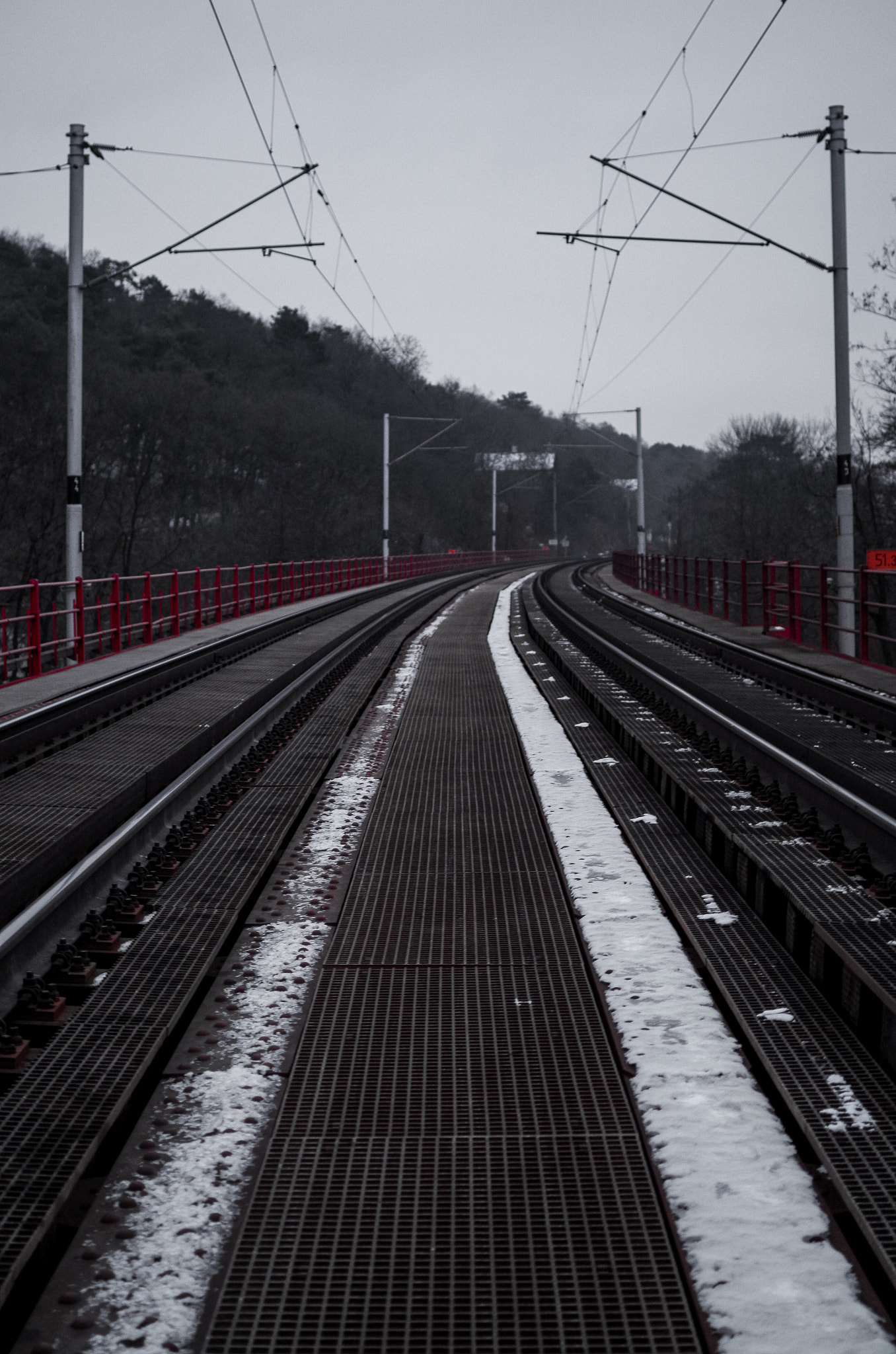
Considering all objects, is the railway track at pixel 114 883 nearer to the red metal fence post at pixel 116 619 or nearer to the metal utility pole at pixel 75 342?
the red metal fence post at pixel 116 619

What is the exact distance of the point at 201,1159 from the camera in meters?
3.80

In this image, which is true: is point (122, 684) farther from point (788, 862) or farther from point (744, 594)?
point (744, 594)

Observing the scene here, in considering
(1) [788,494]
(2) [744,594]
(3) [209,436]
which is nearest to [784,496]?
(1) [788,494]

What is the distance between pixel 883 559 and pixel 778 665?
2097mm

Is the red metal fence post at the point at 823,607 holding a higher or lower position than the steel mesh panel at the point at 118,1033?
higher

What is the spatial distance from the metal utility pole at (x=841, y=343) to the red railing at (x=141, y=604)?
34.4 ft

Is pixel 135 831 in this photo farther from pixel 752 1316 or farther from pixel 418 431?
pixel 418 431

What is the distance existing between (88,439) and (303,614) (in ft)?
95.4

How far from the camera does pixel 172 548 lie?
53688mm

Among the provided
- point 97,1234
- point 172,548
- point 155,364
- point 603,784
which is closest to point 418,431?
point 155,364

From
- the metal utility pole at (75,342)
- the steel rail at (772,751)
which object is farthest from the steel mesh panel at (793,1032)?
the metal utility pole at (75,342)

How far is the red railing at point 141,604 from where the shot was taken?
56.7 feet

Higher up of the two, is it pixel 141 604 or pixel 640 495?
pixel 640 495

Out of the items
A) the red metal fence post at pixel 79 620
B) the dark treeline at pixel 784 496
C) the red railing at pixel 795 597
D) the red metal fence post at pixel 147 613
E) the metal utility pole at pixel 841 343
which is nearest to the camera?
the red railing at pixel 795 597
